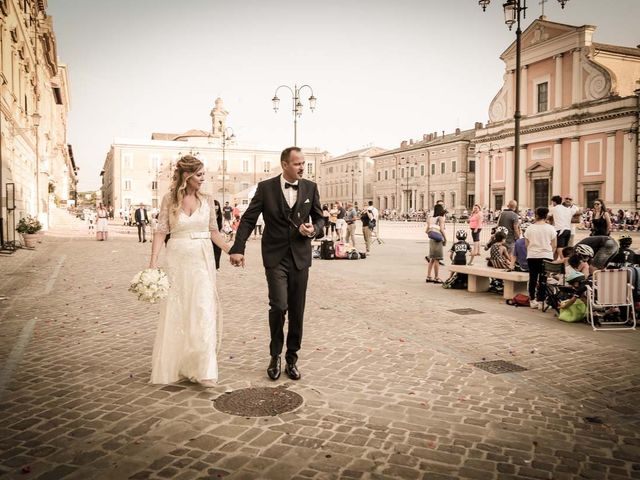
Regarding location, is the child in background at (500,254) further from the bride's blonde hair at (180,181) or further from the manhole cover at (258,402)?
the bride's blonde hair at (180,181)

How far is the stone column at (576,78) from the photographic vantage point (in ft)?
145

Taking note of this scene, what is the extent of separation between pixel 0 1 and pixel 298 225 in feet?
62.1

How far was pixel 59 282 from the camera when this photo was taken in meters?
11.6

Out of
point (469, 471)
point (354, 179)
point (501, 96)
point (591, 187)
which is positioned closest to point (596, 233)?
point (469, 471)

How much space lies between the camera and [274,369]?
4.96 metres

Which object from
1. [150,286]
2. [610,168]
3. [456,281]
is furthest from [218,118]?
[150,286]

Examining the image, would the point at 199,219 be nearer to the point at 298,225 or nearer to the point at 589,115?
the point at 298,225

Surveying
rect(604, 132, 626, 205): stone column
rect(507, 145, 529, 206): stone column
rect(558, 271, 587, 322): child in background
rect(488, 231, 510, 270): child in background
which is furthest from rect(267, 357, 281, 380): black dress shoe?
rect(507, 145, 529, 206): stone column

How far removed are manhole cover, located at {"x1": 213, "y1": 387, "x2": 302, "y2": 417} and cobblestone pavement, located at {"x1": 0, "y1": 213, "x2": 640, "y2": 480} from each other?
4.2 inches

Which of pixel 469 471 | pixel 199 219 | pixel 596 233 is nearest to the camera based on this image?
pixel 469 471

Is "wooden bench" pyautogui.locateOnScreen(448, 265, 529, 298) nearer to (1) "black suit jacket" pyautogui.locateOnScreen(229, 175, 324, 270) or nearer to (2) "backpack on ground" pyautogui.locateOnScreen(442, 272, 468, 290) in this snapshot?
(2) "backpack on ground" pyautogui.locateOnScreen(442, 272, 468, 290)

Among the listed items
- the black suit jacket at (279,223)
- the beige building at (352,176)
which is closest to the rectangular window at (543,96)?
the beige building at (352,176)

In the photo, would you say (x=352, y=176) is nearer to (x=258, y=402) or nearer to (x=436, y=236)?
(x=436, y=236)

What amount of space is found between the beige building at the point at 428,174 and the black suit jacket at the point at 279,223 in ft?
219
